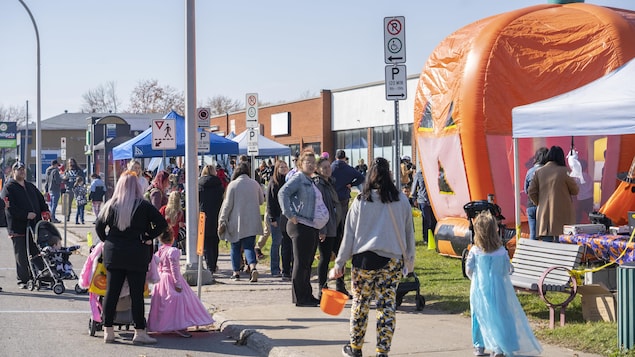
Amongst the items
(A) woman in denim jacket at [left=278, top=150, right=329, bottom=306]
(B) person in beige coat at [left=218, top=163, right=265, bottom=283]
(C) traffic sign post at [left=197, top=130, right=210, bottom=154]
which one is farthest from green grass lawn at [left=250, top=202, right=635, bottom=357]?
(C) traffic sign post at [left=197, top=130, right=210, bottom=154]

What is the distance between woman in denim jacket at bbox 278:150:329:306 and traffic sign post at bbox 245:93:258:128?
318 inches

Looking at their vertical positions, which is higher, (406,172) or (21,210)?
(406,172)

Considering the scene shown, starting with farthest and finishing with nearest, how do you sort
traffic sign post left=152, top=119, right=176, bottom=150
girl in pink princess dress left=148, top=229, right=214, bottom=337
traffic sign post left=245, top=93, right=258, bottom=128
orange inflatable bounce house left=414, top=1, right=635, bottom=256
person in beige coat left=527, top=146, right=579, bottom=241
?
traffic sign post left=245, top=93, right=258, bottom=128, traffic sign post left=152, top=119, right=176, bottom=150, orange inflatable bounce house left=414, top=1, right=635, bottom=256, person in beige coat left=527, top=146, right=579, bottom=241, girl in pink princess dress left=148, top=229, right=214, bottom=337

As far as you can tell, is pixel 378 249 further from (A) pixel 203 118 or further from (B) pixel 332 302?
(A) pixel 203 118

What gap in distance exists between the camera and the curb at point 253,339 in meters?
9.12

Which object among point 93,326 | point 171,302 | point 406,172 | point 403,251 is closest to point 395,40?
point 403,251

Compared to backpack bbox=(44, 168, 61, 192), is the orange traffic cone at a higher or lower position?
lower

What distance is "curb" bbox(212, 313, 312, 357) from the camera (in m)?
9.12

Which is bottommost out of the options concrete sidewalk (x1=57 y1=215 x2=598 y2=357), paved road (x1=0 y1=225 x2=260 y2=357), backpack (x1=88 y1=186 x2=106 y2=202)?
paved road (x1=0 y1=225 x2=260 y2=357)

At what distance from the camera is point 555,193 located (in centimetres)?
1270

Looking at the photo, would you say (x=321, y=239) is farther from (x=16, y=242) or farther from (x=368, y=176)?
(x=16, y=242)

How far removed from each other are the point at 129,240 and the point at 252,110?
410 inches

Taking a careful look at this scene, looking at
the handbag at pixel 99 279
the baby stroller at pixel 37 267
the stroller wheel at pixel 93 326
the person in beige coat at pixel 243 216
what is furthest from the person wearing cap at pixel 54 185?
the handbag at pixel 99 279

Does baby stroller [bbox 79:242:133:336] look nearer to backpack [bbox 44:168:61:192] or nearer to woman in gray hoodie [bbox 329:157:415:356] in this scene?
woman in gray hoodie [bbox 329:157:415:356]
